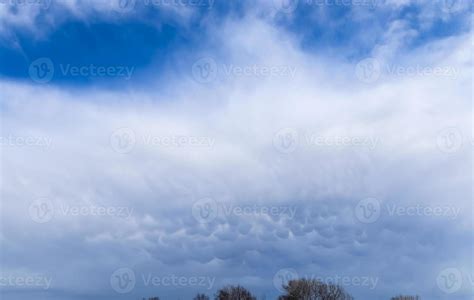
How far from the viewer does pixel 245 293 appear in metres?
122

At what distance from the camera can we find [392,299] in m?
119

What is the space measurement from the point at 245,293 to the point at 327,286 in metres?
21.3

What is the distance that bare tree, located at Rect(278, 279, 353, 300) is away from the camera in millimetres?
110625

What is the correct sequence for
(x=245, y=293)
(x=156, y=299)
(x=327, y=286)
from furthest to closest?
1. (x=156, y=299)
2. (x=245, y=293)
3. (x=327, y=286)

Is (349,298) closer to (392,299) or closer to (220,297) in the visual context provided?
(392,299)

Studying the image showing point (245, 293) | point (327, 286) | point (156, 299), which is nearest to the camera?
point (327, 286)

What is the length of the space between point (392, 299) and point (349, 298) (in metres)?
13.6

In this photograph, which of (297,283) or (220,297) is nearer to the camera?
(297,283)

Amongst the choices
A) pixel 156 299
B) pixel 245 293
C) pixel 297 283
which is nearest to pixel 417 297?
pixel 297 283

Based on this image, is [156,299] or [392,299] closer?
[392,299]

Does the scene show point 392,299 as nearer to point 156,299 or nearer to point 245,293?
point 245,293

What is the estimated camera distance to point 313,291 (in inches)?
4380

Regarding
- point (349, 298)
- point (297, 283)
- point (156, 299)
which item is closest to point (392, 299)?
point (349, 298)

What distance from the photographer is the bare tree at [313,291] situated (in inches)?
4355
